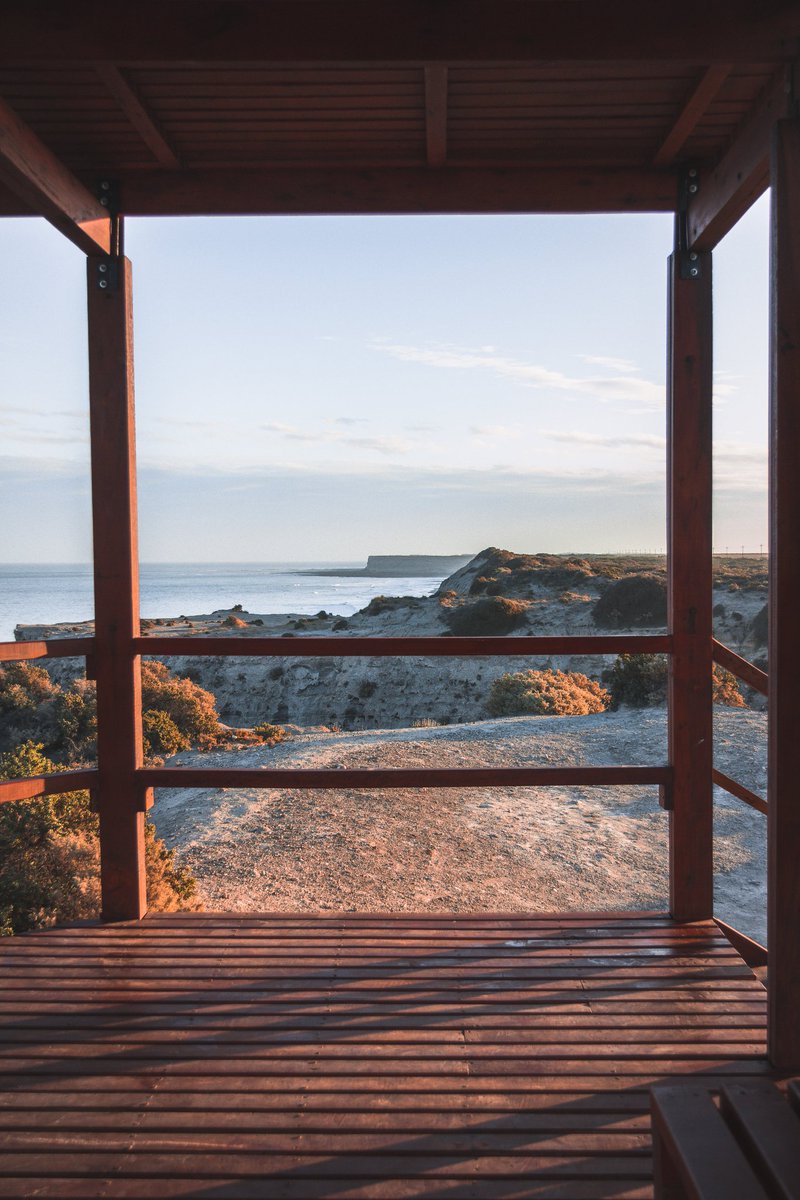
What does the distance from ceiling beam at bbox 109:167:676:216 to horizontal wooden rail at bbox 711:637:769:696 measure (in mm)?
1637

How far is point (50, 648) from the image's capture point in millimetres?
2768

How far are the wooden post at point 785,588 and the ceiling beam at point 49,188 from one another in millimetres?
2117

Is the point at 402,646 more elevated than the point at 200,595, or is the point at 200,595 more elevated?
the point at 402,646

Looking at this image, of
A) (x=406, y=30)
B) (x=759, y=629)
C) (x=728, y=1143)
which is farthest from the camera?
(x=759, y=629)

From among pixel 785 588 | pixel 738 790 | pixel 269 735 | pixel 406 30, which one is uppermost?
pixel 406 30

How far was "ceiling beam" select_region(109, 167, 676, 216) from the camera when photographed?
275cm

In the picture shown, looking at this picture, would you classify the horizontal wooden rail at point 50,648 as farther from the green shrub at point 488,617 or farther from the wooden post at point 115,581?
the green shrub at point 488,617

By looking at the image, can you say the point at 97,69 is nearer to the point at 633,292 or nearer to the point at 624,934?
the point at 624,934

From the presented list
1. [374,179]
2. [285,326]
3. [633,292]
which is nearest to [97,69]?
[374,179]

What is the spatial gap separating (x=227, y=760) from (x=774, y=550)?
7.01 metres

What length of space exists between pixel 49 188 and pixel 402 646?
1.87m

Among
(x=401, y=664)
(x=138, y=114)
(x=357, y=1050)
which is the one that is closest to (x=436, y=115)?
(x=138, y=114)

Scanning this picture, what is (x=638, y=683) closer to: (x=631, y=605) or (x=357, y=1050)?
(x=357, y=1050)

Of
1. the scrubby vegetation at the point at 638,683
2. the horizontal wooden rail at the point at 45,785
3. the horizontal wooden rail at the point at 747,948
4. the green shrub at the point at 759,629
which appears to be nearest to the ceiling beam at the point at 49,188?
the horizontal wooden rail at the point at 45,785
